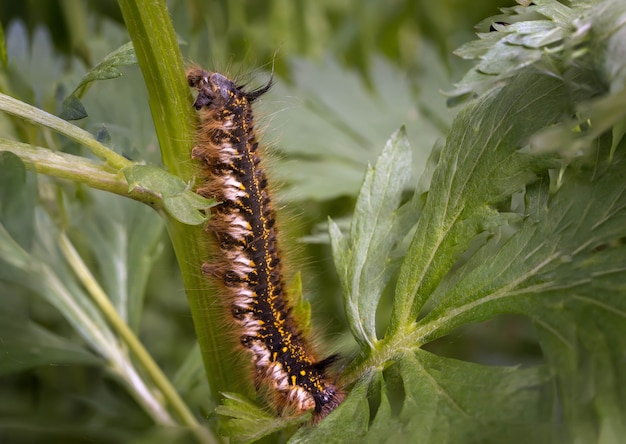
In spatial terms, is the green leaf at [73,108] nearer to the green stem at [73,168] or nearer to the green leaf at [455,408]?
the green stem at [73,168]

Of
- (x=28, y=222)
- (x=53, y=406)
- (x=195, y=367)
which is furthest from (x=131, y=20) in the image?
(x=53, y=406)

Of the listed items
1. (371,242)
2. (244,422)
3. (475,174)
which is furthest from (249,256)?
(475,174)

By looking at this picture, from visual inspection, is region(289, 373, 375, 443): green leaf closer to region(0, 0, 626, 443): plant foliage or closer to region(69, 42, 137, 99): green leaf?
region(0, 0, 626, 443): plant foliage

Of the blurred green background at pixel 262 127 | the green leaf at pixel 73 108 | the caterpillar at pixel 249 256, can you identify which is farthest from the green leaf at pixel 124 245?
the green leaf at pixel 73 108

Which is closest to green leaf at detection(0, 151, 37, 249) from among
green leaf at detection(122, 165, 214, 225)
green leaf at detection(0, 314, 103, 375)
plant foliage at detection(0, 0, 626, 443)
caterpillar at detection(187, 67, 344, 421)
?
plant foliage at detection(0, 0, 626, 443)

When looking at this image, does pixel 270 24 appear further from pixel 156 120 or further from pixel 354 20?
pixel 156 120

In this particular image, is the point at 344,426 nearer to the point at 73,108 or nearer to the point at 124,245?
the point at 73,108
